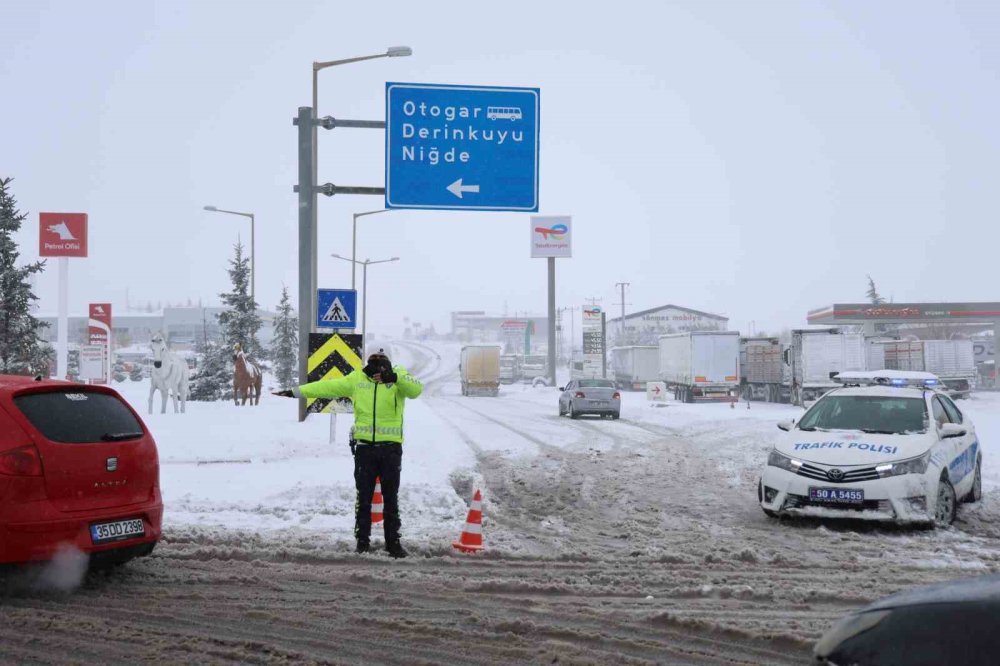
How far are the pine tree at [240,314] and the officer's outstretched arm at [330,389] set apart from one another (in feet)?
145

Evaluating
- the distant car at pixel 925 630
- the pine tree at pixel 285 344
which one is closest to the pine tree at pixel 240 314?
the pine tree at pixel 285 344

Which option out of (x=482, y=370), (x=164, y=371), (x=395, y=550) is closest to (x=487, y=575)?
(x=395, y=550)

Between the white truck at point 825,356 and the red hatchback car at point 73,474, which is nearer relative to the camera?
the red hatchback car at point 73,474

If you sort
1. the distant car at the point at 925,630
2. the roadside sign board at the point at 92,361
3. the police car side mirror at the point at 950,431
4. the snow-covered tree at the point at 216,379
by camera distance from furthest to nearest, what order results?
the snow-covered tree at the point at 216,379, the roadside sign board at the point at 92,361, the police car side mirror at the point at 950,431, the distant car at the point at 925,630

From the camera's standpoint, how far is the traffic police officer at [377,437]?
27.4 ft

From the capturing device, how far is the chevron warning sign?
51.1ft

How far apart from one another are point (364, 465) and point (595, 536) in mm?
2648

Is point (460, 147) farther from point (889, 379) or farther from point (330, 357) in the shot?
point (889, 379)

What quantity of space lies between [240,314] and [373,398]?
153ft

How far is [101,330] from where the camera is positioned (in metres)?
31.7

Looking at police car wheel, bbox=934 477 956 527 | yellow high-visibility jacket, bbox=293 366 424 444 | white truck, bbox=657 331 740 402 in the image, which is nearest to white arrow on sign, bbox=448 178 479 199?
yellow high-visibility jacket, bbox=293 366 424 444

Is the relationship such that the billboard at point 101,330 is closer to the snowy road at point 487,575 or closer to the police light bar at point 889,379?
the snowy road at point 487,575

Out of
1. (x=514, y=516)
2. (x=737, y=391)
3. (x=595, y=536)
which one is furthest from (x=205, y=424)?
(x=737, y=391)

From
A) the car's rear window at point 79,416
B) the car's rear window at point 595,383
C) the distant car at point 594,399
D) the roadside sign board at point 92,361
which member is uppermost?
the roadside sign board at point 92,361
